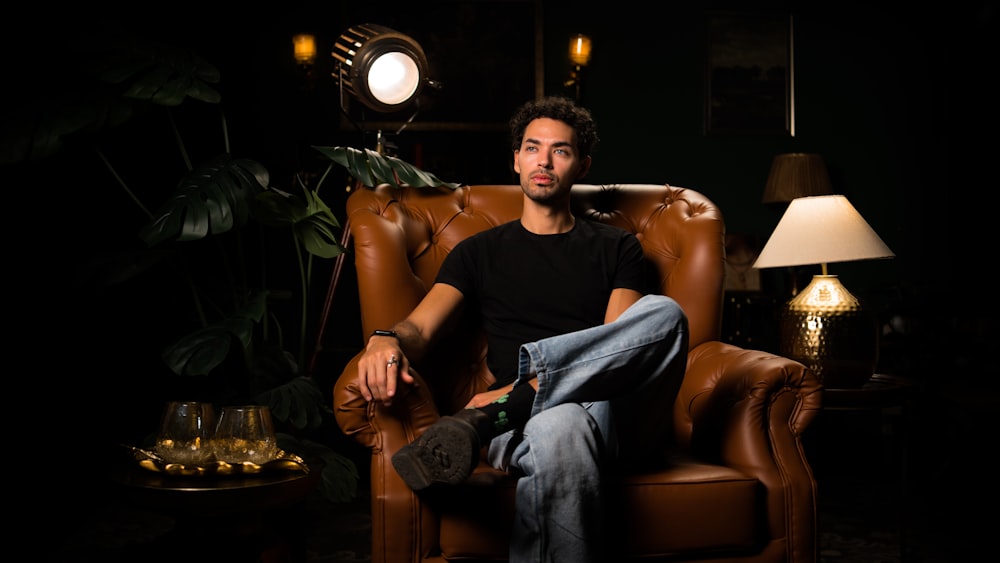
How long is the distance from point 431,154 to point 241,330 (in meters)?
2.91

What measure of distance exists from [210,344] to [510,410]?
1116 millimetres

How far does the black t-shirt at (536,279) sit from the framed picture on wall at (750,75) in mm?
3476

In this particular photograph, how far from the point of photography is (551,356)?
1.92 meters

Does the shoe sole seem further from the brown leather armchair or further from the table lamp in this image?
the table lamp

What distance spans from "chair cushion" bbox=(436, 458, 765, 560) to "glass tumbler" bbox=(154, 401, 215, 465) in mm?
510

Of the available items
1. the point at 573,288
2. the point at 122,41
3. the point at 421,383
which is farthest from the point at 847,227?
the point at 122,41

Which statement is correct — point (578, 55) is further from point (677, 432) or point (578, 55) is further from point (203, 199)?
point (677, 432)

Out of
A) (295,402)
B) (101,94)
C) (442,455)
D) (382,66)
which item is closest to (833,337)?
(442,455)

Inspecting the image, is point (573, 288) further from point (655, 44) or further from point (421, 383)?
point (655, 44)

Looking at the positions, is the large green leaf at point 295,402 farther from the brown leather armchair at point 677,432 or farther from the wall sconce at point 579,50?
the wall sconce at point 579,50

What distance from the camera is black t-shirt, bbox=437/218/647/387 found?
8.04 feet

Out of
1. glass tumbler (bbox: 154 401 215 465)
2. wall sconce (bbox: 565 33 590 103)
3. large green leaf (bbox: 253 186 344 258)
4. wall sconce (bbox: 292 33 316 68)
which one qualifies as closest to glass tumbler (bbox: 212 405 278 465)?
glass tumbler (bbox: 154 401 215 465)

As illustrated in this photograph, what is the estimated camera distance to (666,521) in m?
1.94

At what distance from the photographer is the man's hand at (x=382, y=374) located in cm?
197
